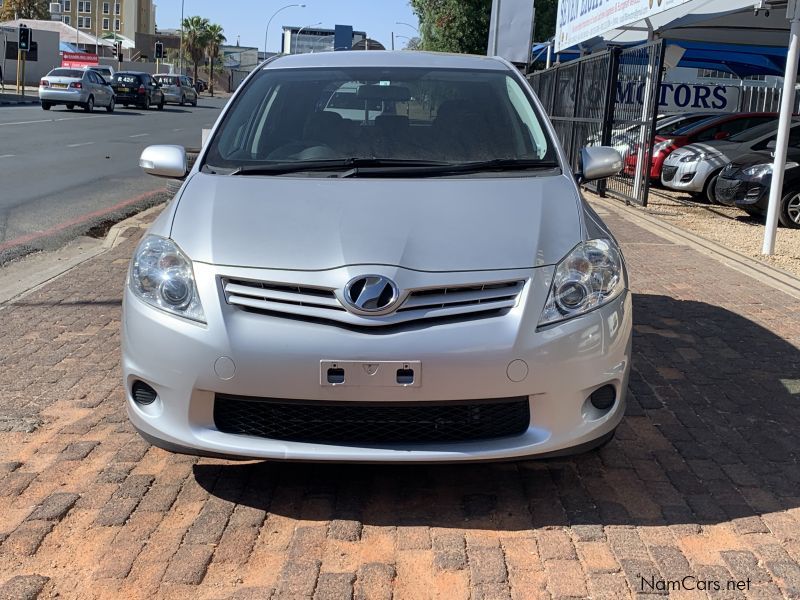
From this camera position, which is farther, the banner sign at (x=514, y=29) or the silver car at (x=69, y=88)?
the silver car at (x=69, y=88)

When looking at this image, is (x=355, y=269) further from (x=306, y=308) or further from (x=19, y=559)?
(x=19, y=559)

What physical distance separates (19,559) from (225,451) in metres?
0.74

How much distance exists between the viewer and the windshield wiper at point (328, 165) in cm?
420

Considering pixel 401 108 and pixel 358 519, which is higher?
pixel 401 108

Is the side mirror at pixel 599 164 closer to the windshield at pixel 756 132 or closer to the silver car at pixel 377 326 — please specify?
the silver car at pixel 377 326

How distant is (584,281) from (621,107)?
470 inches

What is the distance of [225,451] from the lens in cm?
331

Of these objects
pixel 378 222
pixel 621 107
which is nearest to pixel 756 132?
pixel 621 107

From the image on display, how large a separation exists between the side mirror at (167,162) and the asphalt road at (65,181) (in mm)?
4240

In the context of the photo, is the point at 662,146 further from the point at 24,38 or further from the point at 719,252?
the point at 24,38

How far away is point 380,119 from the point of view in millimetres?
4691

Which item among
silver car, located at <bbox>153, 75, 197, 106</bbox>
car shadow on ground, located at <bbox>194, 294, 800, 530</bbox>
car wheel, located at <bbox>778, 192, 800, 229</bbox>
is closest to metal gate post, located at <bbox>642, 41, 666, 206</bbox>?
car wheel, located at <bbox>778, 192, 800, 229</bbox>

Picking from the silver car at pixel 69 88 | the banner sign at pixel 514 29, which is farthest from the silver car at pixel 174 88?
the banner sign at pixel 514 29

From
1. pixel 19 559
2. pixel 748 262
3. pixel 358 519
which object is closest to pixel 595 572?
pixel 358 519
